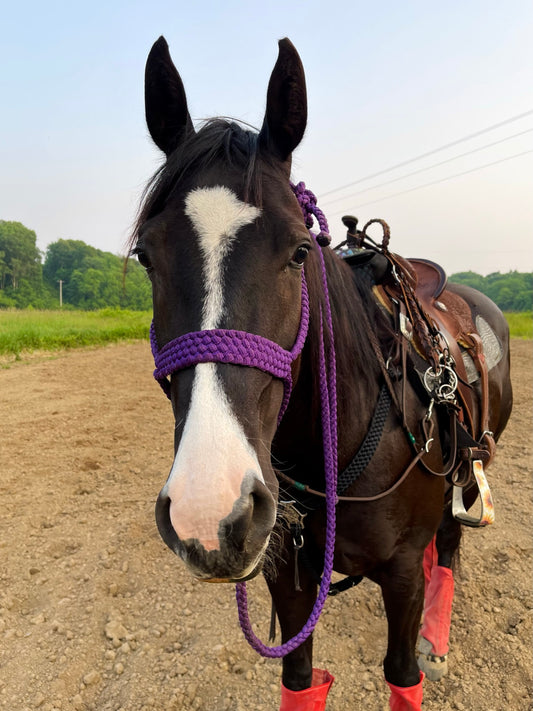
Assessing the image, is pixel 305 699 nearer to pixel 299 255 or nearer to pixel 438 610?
pixel 438 610

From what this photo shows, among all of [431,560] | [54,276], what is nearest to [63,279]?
[54,276]

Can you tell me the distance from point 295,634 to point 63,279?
64.8 m

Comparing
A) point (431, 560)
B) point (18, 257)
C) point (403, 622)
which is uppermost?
point (18, 257)

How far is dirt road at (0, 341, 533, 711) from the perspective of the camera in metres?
2.25

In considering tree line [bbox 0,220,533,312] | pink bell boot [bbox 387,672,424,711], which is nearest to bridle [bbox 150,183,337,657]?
pink bell boot [bbox 387,672,424,711]

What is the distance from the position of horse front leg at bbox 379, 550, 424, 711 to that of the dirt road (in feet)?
1.75

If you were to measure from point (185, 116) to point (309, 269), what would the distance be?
2.24 ft

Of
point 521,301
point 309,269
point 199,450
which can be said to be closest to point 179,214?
point 309,269

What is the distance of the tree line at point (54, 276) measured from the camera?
44.6 meters

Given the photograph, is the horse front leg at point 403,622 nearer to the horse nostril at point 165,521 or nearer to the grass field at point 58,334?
the horse nostril at point 165,521

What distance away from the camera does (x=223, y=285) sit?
1.08 metres

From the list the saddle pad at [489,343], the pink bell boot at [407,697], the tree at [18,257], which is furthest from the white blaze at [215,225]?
the tree at [18,257]

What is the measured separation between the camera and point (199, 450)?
0.90m

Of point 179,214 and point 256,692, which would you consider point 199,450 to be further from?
point 256,692
